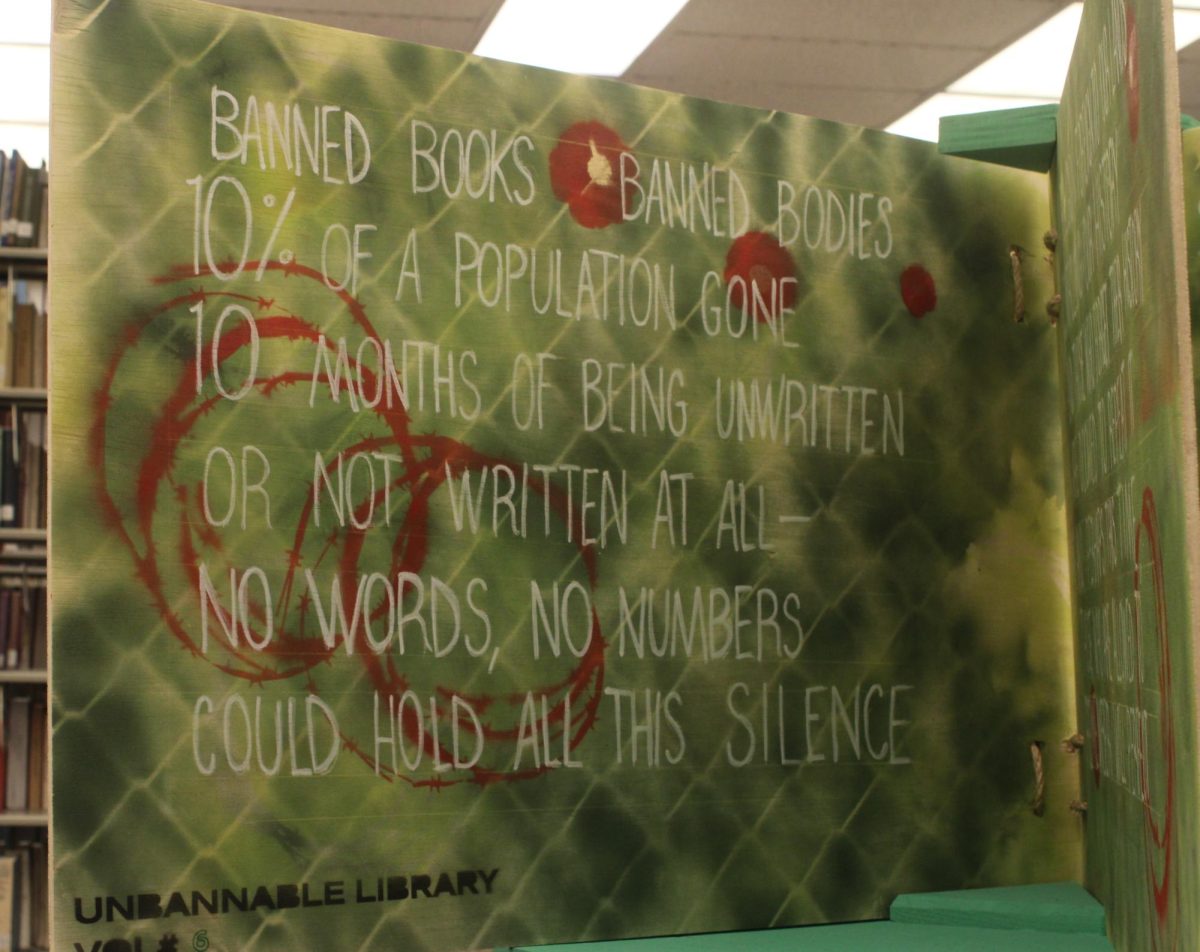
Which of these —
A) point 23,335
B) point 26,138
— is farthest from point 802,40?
point 26,138

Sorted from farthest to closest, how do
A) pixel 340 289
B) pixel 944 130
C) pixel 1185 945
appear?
pixel 944 130, pixel 340 289, pixel 1185 945

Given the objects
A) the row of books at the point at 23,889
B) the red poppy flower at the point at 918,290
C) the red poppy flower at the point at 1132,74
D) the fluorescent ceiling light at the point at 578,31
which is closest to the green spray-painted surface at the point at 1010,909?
the red poppy flower at the point at 918,290

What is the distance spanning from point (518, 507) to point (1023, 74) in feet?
12.6

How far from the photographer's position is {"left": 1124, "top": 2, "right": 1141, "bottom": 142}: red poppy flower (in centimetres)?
145

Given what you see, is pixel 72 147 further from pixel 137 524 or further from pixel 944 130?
pixel 944 130

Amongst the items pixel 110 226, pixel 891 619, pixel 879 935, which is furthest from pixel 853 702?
pixel 110 226

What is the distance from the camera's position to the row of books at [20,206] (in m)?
4.02

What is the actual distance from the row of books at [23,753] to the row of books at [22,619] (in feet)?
0.33

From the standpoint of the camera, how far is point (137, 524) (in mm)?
1644

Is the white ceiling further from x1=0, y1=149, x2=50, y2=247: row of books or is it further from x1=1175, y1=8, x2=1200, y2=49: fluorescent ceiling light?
x1=0, y1=149, x2=50, y2=247: row of books

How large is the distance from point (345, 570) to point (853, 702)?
80 cm

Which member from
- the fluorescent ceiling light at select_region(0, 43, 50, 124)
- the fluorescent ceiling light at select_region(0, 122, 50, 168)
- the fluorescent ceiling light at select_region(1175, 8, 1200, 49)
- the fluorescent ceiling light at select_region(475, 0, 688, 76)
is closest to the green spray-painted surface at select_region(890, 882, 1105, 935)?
the fluorescent ceiling light at select_region(475, 0, 688, 76)

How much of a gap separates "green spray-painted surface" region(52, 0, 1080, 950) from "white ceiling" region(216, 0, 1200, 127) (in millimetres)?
2416

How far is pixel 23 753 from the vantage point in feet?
12.6
